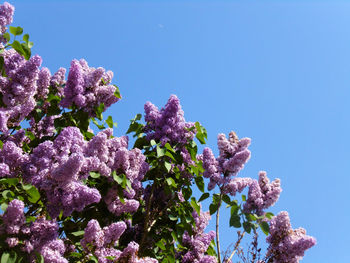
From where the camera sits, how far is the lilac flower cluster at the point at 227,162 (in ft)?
17.7

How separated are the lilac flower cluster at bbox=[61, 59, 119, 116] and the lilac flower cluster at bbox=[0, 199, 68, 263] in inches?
79.6

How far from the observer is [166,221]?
6.10 m

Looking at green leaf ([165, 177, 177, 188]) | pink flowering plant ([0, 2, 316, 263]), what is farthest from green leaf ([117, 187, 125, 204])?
green leaf ([165, 177, 177, 188])

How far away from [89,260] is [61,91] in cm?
292

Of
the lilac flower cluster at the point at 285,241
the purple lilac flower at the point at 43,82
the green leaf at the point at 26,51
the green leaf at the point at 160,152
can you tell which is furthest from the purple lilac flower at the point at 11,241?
the lilac flower cluster at the point at 285,241

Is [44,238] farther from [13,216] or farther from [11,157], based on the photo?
[11,157]

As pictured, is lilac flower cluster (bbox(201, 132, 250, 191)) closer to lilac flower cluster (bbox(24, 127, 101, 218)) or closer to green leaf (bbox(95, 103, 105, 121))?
green leaf (bbox(95, 103, 105, 121))

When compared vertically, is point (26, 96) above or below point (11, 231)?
above

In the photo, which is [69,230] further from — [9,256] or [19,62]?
[19,62]

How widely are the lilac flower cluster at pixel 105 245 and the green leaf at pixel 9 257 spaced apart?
720mm

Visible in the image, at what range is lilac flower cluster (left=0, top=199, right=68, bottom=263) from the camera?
3547mm

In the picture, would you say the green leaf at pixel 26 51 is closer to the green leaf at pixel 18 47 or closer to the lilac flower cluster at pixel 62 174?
the green leaf at pixel 18 47

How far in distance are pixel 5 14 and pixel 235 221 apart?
13.2ft

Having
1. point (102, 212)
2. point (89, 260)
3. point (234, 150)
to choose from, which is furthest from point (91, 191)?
point (234, 150)
